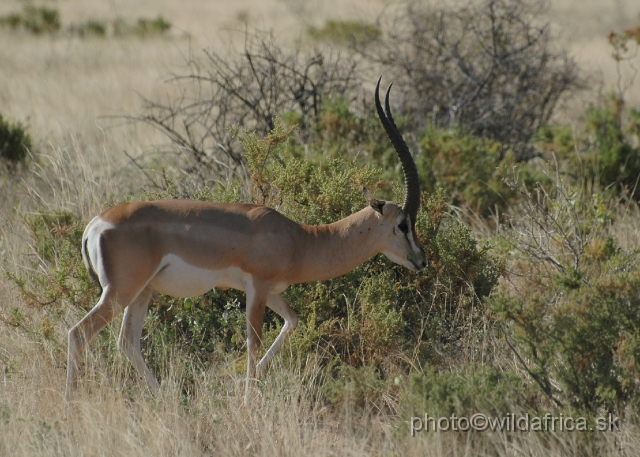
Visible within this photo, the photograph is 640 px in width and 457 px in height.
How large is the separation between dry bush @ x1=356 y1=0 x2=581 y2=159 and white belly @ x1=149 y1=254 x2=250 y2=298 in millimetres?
6231

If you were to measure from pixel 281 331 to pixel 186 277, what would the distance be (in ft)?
2.67

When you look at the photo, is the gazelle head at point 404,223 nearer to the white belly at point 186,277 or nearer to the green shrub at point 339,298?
the green shrub at point 339,298

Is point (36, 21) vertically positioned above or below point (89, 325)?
above

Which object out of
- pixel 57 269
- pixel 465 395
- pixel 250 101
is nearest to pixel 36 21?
pixel 250 101

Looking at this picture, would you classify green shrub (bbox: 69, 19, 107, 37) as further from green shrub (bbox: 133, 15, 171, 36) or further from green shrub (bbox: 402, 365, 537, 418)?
green shrub (bbox: 402, 365, 537, 418)

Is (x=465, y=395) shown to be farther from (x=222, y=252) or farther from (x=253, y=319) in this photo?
(x=222, y=252)

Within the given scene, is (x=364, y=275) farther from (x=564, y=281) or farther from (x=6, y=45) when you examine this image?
(x=6, y=45)

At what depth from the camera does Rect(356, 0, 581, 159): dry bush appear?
36.8ft

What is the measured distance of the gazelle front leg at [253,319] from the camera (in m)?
5.41

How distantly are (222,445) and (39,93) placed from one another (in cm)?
1271

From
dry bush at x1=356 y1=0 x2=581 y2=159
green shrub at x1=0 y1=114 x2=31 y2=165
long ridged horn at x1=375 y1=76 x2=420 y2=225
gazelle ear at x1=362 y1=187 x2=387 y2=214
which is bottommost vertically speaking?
gazelle ear at x1=362 y1=187 x2=387 y2=214

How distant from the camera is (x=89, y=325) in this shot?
5.15 meters

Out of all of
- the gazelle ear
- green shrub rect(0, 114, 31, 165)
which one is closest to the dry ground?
the gazelle ear

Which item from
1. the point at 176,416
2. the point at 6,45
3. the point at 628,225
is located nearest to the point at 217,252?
the point at 176,416
